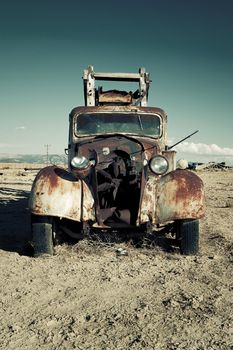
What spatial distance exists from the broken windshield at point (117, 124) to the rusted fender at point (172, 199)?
170cm

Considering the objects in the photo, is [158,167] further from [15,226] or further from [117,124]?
[15,226]

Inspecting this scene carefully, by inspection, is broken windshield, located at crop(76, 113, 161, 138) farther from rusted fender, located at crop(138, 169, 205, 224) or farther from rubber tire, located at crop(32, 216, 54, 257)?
rubber tire, located at crop(32, 216, 54, 257)

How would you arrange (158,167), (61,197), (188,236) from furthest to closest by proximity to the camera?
(158,167)
(188,236)
(61,197)

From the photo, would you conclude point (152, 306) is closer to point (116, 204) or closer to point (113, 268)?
point (113, 268)

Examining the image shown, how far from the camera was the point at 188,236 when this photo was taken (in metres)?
4.88

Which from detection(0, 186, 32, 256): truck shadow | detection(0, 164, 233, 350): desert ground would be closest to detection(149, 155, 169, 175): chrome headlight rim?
detection(0, 164, 233, 350): desert ground

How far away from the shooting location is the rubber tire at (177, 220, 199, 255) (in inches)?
191

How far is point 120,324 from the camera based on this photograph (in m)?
2.95

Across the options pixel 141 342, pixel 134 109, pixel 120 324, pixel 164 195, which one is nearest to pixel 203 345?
pixel 141 342

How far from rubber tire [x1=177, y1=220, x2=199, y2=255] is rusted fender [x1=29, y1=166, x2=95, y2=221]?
1.23 meters

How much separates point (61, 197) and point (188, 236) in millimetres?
1779

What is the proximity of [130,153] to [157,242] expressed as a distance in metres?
1.44

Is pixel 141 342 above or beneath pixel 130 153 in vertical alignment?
beneath

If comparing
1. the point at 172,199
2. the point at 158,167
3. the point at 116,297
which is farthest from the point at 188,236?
the point at 116,297
